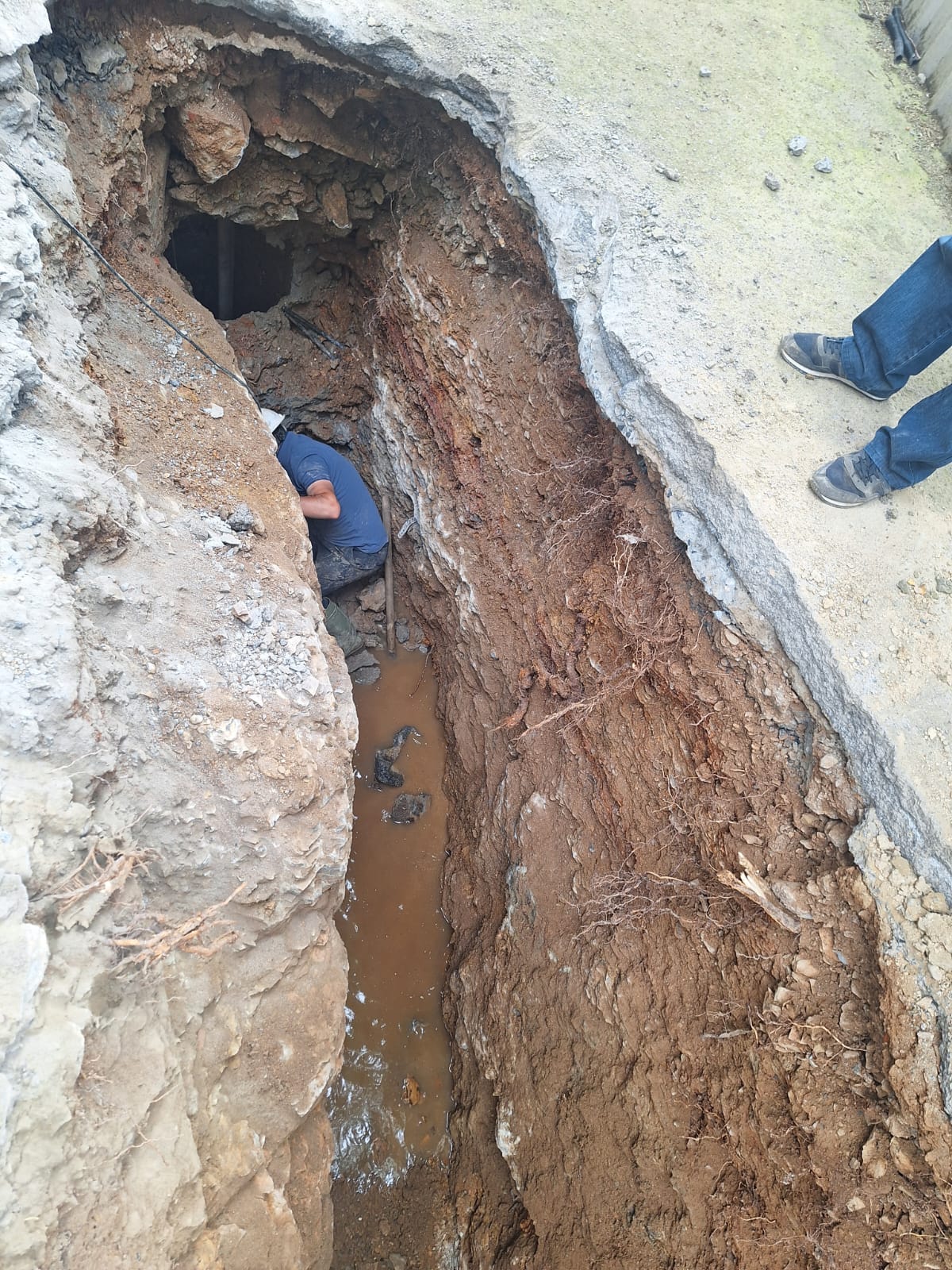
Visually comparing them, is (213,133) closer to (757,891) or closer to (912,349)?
(912,349)

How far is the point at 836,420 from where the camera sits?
9.73 ft

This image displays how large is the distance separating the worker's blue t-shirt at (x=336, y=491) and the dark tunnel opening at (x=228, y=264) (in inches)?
72.0

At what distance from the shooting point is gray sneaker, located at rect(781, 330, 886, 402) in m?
2.95

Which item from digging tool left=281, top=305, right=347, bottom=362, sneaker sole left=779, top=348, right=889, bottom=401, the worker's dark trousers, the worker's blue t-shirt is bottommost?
the worker's dark trousers

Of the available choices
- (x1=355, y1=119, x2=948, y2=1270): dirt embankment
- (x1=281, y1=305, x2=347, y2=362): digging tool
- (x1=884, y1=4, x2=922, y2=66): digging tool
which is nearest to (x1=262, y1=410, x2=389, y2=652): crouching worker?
(x1=355, y1=119, x2=948, y2=1270): dirt embankment

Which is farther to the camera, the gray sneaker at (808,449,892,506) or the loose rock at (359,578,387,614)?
the loose rock at (359,578,387,614)

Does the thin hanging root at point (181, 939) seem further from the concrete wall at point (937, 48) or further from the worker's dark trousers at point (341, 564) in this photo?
the concrete wall at point (937, 48)

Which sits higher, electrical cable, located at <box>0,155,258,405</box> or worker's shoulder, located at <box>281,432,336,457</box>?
electrical cable, located at <box>0,155,258,405</box>

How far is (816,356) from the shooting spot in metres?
2.98

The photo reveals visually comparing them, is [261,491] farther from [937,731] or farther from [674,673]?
[937,731]

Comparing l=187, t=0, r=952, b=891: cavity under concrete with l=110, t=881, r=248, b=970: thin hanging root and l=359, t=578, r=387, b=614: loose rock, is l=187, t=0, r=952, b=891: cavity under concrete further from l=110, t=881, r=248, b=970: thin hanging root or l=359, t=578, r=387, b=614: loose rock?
l=359, t=578, r=387, b=614: loose rock

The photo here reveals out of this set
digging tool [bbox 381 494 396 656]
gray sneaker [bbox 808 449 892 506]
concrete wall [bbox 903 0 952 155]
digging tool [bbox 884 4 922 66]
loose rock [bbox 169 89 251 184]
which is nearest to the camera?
gray sneaker [bbox 808 449 892 506]

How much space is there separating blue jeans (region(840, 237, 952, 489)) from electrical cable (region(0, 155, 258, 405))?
9.62 ft

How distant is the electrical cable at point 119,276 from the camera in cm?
264
